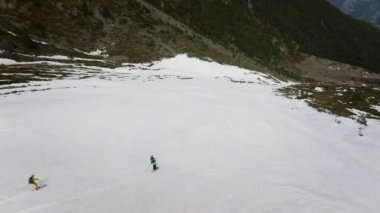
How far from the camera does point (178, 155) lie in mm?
33594

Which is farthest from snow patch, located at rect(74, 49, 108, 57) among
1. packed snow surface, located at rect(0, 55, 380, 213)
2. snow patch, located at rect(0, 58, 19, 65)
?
packed snow surface, located at rect(0, 55, 380, 213)

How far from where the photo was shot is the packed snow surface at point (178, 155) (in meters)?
25.8

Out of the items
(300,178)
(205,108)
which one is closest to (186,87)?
(205,108)

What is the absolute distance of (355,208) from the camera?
25.8m

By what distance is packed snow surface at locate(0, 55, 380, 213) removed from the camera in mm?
25781

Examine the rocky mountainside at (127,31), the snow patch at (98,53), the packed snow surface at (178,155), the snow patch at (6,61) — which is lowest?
the packed snow surface at (178,155)

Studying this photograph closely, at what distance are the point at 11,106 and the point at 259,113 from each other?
3119 cm

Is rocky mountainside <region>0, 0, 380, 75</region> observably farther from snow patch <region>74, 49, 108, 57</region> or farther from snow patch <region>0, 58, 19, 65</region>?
snow patch <region>0, 58, 19, 65</region>

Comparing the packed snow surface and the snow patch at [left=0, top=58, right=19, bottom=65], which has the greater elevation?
the snow patch at [left=0, top=58, right=19, bottom=65]

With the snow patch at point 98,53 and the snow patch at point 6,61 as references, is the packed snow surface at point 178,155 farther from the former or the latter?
the snow patch at point 98,53

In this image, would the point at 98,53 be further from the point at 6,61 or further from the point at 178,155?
the point at 178,155

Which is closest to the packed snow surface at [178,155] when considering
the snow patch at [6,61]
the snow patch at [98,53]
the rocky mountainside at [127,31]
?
the snow patch at [6,61]

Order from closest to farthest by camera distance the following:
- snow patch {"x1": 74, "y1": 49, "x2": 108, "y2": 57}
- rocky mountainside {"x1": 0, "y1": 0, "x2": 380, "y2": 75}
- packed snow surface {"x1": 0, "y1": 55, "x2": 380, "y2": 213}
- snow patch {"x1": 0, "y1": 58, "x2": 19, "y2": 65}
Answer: packed snow surface {"x1": 0, "y1": 55, "x2": 380, "y2": 213}
snow patch {"x1": 0, "y1": 58, "x2": 19, "y2": 65}
rocky mountainside {"x1": 0, "y1": 0, "x2": 380, "y2": 75}
snow patch {"x1": 74, "y1": 49, "x2": 108, "y2": 57}

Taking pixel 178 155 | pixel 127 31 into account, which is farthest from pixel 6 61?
pixel 178 155
